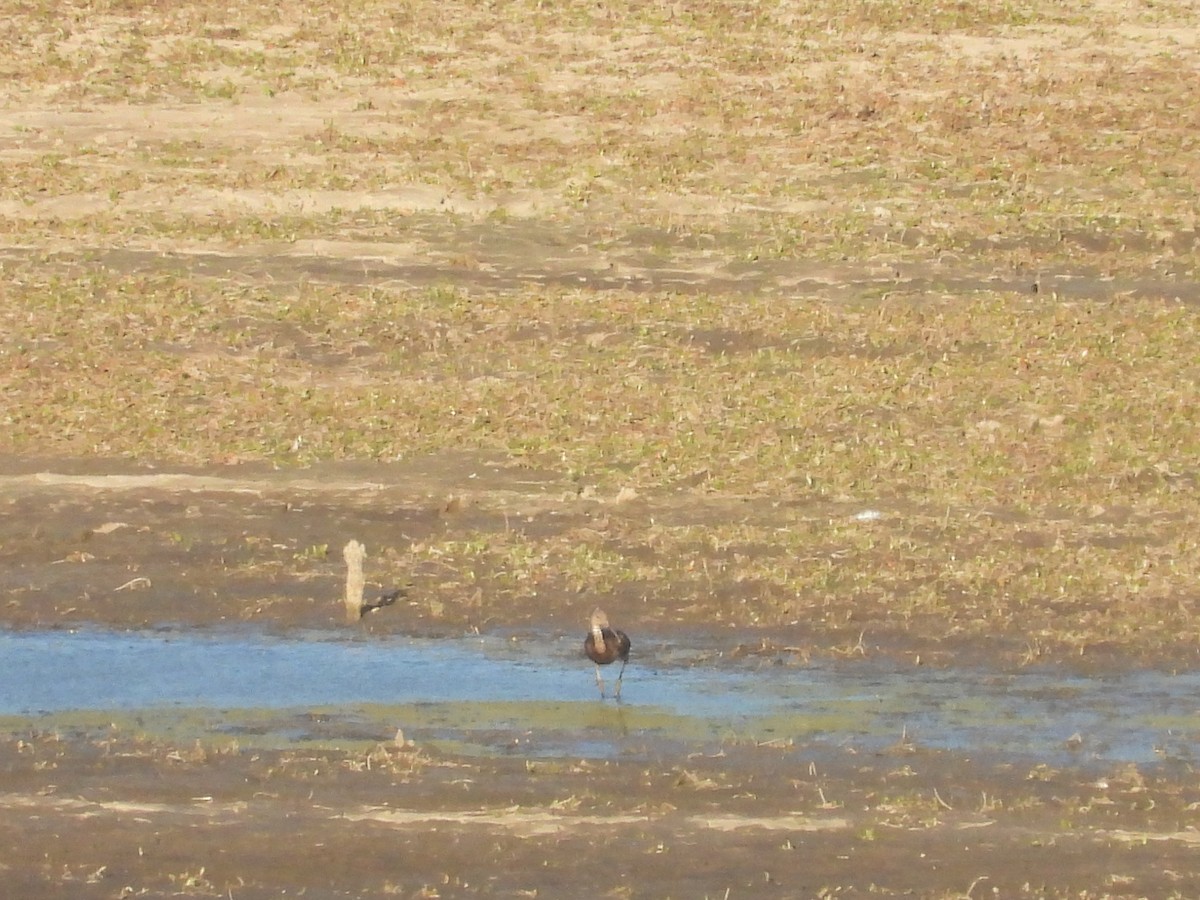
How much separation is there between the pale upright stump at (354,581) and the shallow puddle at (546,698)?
0.30 meters

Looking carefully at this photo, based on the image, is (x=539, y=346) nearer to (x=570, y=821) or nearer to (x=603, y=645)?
(x=603, y=645)

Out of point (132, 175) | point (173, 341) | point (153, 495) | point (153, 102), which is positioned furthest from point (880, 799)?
point (153, 102)

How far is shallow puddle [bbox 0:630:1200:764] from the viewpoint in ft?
37.8

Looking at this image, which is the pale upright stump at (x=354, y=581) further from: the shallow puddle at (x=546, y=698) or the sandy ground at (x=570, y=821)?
the sandy ground at (x=570, y=821)

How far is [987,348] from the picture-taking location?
19203mm

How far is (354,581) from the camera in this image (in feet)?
44.3

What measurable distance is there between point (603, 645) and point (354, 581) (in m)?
2.01

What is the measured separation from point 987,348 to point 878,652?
667 centimetres

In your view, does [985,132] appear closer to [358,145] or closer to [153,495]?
[358,145]

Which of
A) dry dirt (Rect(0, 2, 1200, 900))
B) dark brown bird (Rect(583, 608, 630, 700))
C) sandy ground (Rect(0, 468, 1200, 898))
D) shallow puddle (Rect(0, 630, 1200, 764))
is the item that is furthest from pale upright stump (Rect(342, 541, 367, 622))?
sandy ground (Rect(0, 468, 1200, 898))

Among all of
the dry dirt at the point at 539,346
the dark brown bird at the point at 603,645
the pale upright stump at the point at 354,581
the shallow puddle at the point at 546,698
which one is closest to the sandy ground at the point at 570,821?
the dry dirt at the point at 539,346

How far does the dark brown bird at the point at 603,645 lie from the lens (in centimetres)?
1218

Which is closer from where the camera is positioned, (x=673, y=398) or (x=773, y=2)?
(x=673, y=398)

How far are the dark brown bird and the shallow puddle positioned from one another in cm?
20
